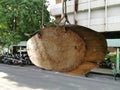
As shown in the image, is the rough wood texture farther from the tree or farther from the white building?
the tree

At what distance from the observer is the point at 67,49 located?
1.74 m

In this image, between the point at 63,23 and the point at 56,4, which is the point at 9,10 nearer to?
the point at 56,4

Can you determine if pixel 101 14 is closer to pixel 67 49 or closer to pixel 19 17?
pixel 19 17

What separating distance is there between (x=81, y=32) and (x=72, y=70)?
10.5 inches

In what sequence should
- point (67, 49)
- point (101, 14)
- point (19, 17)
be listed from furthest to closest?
point (19, 17) < point (101, 14) < point (67, 49)

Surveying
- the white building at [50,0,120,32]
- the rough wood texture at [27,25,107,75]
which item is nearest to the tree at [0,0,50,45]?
Result: the white building at [50,0,120,32]

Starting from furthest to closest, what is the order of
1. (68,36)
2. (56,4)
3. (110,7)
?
1. (56,4)
2. (110,7)
3. (68,36)

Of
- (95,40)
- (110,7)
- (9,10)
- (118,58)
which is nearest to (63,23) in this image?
(95,40)

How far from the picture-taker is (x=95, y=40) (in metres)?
1.59

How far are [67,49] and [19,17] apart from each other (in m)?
16.4

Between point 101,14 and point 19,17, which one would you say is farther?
point 19,17

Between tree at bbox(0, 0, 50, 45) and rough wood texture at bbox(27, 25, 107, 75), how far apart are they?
1558 centimetres

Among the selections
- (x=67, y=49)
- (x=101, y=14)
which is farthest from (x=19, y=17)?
(x=67, y=49)

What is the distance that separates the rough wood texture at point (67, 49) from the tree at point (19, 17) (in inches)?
613
